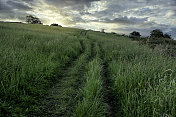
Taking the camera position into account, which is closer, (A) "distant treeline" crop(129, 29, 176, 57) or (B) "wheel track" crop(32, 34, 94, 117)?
(B) "wheel track" crop(32, 34, 94, 117)

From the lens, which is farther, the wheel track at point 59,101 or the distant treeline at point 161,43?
the distant treeline at point 161,43

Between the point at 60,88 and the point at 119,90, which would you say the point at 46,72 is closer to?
the point at 60,88

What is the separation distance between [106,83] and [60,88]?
5.98 feet

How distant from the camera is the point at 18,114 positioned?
259 cm

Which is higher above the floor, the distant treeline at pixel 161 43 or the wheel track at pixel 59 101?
the distant treeline at pixel 161 43

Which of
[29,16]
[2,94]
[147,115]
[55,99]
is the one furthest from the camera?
[29,16]

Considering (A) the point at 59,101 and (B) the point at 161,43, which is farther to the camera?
(B) the point at 161,43

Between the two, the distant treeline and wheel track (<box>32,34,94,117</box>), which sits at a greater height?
the distant treeline

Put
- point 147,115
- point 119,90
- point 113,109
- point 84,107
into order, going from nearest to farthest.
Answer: point 147,115 → point 84,107 → point 113,109 → point 119,90

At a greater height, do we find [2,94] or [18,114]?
[2,94]

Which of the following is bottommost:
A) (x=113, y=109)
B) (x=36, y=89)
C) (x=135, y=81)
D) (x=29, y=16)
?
(x=113, y=109)

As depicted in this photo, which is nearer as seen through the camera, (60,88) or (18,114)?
(18,114)

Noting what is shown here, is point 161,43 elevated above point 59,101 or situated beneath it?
elevated above

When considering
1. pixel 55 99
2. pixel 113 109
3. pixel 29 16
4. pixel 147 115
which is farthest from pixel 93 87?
pixel 29 16
